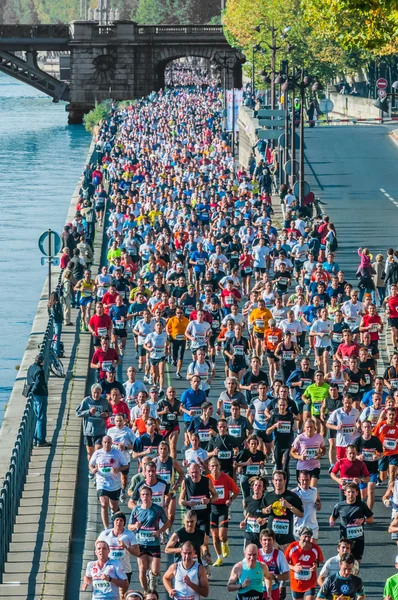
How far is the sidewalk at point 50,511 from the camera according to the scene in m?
15.3

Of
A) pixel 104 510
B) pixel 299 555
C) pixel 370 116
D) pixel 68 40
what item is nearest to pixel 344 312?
pixel 104 510

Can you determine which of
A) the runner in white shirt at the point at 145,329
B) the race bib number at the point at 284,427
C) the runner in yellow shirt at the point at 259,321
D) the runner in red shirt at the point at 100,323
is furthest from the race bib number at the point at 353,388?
the runner in red shirt at the point at 100,323

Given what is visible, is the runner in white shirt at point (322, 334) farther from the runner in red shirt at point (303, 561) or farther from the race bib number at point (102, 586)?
the race bib number at point (102, 586)

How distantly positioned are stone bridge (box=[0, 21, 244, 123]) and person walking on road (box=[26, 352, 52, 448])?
92019 mm

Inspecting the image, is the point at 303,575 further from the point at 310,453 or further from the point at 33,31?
the point at 33,31

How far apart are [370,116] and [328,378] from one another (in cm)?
5867

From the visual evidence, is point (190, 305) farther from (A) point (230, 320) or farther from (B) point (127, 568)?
(B) point (127, 568)

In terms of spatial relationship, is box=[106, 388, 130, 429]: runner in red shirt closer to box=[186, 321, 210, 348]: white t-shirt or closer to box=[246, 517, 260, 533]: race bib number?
box=[246, 517, 260, 533]: race bib number

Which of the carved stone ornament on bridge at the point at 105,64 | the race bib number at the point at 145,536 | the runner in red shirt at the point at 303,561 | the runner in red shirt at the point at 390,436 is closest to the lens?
the runner in red shirt at the point at 303,561

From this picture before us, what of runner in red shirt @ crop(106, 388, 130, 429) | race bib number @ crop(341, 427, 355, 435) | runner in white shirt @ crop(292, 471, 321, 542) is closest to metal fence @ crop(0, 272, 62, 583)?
runner in red shirt @ crop(106, 388, 130, 429)

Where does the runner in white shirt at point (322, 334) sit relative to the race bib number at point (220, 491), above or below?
above

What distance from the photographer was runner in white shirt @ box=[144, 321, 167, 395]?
2311cm

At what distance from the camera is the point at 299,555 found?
1361cm

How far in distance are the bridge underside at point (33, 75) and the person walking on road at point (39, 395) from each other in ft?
304
